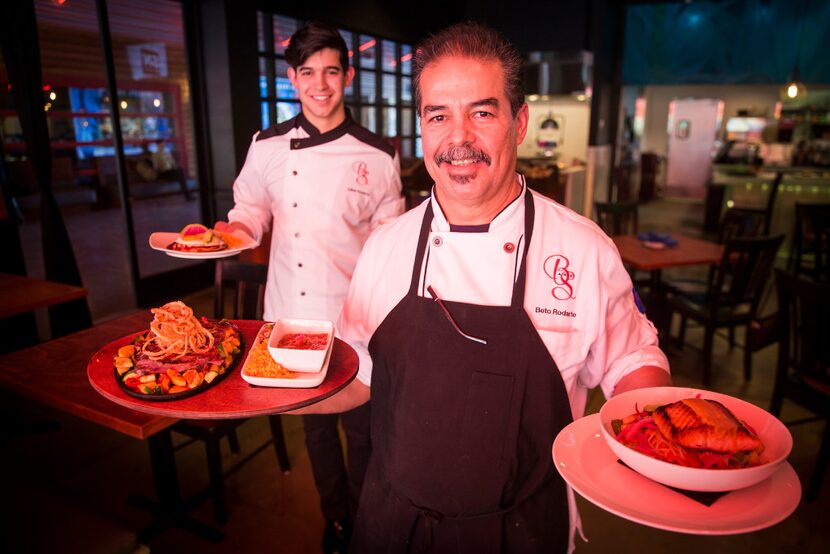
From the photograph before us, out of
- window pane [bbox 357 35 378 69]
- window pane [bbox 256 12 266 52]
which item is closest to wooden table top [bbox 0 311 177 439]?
window pane [bbox 256 12 266 52]

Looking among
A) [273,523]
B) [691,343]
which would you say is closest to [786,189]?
[691,343]

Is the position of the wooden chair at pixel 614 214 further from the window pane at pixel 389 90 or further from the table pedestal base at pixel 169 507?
the table pedestal base at pixel 169 507

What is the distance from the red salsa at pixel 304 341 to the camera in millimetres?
1298

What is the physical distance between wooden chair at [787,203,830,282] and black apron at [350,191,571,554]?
17.1 feet

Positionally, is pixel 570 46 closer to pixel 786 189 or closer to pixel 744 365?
pixel 786 189

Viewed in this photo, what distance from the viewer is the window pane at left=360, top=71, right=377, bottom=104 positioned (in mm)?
6836

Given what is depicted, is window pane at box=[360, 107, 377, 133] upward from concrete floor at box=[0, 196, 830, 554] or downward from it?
upward

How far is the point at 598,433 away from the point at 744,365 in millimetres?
3521

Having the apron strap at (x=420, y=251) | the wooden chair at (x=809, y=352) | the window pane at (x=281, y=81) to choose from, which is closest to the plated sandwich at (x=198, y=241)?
the apron strap at (x=420, y=251)

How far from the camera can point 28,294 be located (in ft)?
9.15

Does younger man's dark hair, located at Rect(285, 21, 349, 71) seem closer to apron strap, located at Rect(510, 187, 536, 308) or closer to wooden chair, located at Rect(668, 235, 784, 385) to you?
apron strap, located at Rect(510, 187, 536, 308)

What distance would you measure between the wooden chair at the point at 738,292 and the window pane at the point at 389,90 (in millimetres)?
4737

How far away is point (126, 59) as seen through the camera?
5.12 m

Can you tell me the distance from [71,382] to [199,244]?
59 cm
